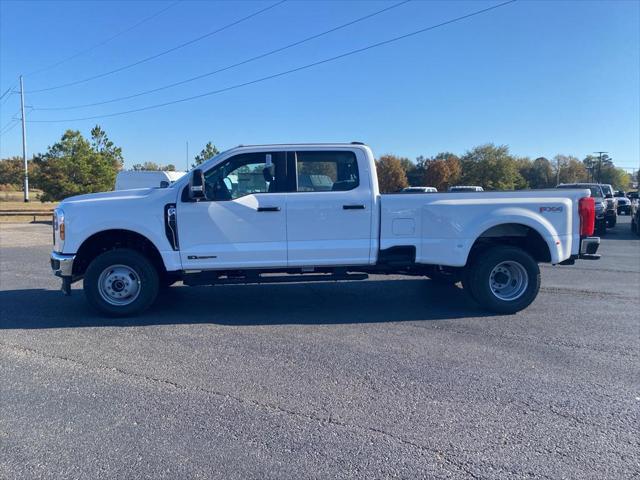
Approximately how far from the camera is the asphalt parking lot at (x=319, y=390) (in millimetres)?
3234

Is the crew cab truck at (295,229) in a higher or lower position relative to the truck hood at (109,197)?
lower

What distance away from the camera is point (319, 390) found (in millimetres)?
4312

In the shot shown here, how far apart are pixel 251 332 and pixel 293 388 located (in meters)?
1.76

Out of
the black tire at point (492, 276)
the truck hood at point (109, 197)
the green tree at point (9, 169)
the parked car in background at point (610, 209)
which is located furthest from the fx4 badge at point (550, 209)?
the green tree at point (9, 169)

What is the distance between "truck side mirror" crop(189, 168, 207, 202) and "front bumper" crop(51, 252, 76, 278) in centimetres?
176

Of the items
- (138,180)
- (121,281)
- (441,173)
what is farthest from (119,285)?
(441,173)

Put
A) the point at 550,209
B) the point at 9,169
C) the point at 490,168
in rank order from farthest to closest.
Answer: the point at 9,169 → the point at 490,168 → the point at 550,209

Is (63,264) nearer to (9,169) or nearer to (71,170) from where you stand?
(71,170)

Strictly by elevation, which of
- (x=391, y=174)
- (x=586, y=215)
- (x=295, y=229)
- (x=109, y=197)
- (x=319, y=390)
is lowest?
(x=319, y=390)

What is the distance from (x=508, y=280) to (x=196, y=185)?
4.51 meters

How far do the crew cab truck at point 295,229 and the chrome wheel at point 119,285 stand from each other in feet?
0.04

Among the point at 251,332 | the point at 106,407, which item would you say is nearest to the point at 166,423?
the point at 106,407

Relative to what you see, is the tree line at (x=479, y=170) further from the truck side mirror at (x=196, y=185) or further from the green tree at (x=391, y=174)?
the truck side mirror at (x=196, y=185)

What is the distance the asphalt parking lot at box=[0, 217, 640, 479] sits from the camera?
10.6 ft
